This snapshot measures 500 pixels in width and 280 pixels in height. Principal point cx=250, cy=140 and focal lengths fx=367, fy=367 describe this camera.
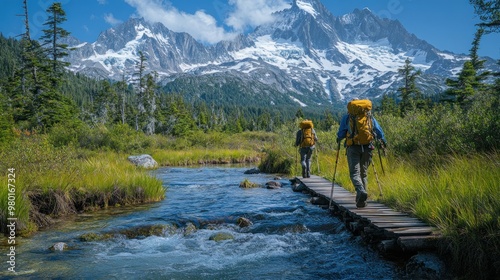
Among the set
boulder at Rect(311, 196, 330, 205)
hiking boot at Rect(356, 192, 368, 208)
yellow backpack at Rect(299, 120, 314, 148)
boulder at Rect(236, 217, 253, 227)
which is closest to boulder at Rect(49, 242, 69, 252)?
boulder at Rect(236, 217, 253, 227)

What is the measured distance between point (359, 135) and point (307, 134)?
22.8ft

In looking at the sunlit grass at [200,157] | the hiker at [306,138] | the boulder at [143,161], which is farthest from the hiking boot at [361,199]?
the sunlit grass at [200,157]

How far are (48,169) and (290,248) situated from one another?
290 inches

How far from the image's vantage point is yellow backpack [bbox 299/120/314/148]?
1480 cm

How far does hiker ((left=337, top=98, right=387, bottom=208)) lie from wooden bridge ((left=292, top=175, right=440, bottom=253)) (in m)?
0.47

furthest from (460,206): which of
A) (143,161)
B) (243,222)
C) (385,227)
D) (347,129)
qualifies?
(143,161)

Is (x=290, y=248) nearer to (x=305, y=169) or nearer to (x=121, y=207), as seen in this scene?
(x=121, y=207)

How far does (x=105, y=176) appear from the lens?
11.5 metres

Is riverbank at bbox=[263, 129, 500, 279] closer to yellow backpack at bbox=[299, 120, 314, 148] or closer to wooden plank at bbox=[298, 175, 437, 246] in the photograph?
wooden plank at bbox=[298, 175, 437, 246]

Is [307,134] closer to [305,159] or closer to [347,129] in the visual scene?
[305,159]

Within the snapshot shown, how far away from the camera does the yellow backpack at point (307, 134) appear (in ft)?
48.6

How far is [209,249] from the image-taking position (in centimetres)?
726

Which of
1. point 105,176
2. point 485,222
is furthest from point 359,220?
point 105,176

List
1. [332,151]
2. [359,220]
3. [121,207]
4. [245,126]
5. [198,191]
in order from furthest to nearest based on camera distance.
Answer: [245,126], [332,151], [198,191], [121,207], [359,220]
